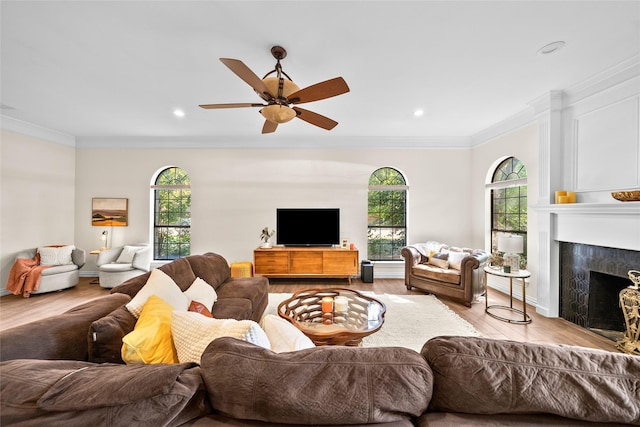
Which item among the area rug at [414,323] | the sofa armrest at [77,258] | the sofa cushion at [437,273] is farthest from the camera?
the sofa armrest at [77,258]

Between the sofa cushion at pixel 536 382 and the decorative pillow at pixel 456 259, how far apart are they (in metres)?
3.22

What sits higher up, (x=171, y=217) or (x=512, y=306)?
(x=171, y=217)

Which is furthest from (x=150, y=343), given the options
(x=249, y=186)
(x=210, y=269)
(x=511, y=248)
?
(x=249, y=186)

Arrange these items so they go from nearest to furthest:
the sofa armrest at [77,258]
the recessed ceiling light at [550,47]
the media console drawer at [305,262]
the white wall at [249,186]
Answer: the recessed ceiling light at [550,47]
the sofa armrest at [77,258]
the media console drawer at [305,262]
the white wall at [249,186]

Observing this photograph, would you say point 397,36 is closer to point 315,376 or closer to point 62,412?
point 315,376

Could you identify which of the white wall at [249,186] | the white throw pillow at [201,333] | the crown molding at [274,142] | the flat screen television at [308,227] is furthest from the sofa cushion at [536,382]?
the crown molding at [274,142]

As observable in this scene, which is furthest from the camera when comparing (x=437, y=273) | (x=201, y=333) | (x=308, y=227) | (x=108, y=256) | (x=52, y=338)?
(x=308, y=227)

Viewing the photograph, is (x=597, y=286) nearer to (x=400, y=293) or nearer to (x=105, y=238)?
(x=400, y=293)

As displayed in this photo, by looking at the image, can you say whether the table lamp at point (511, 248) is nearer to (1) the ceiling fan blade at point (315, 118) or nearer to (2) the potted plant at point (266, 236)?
(1) the ceiling fan blade at point (315, 118)

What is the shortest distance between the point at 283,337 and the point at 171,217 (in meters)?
5.09

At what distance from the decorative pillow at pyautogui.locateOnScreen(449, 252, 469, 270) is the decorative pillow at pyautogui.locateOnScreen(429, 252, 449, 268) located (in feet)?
0.21

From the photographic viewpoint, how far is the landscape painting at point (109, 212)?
495cm

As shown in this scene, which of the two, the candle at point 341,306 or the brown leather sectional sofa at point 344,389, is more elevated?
the brown leather sectional sofa at point 344,389

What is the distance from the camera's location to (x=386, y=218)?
16.9 ft
